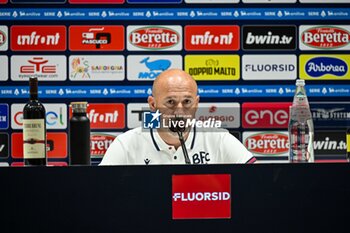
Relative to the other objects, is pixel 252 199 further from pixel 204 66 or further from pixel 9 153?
pixel 9 153

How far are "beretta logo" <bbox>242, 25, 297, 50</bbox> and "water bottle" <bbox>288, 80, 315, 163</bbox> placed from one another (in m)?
1.95

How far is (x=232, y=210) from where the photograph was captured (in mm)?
1163

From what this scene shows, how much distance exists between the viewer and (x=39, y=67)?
348 cm

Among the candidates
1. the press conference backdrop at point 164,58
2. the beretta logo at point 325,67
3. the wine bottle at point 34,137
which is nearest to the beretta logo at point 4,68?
the press conference backdrop at point 164,58

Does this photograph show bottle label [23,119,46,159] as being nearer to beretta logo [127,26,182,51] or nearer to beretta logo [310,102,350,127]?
beretta logo [127,26,182,51]

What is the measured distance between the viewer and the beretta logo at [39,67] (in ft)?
11.4

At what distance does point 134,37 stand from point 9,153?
1.09 m

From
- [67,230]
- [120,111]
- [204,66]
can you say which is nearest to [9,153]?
[120,111]

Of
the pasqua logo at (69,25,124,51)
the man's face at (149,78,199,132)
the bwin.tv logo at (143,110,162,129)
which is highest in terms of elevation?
the pasqua logo at (69,25,124,51)

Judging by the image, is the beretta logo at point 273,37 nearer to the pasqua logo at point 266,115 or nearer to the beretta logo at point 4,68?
the pasqua logo at point 266,115

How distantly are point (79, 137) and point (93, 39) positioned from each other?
2.31 meters

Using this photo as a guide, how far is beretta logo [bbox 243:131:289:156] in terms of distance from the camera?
11.6 ft

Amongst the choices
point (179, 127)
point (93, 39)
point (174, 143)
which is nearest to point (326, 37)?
point (93, 39)

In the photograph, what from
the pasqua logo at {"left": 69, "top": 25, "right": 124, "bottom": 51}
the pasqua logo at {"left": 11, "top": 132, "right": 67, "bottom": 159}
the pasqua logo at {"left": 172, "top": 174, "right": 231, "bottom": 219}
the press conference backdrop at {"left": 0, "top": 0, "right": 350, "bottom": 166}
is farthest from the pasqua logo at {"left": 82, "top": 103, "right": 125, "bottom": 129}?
the pasqua logo at {"left": 172, "top": 174, "right": 231, "bottom": 219}
